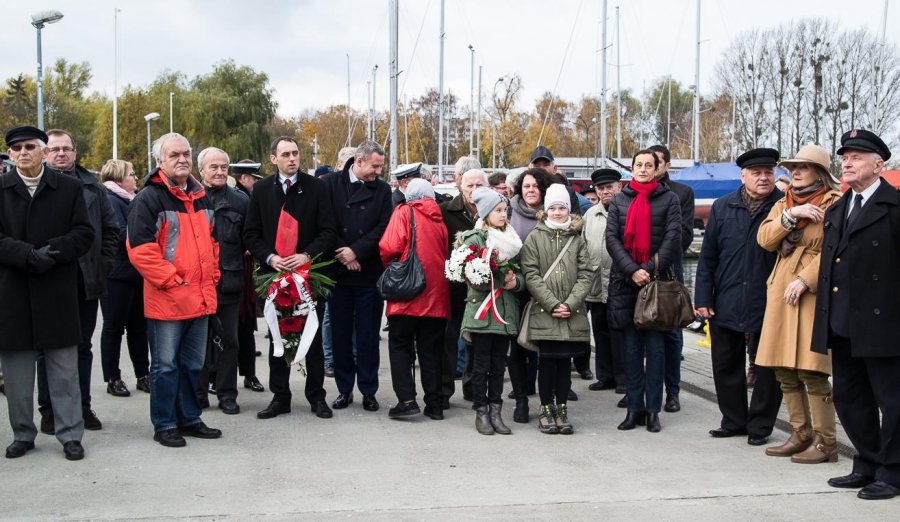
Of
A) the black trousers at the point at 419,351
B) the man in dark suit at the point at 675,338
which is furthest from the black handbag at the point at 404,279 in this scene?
the man in dark suit at the point at 675,338

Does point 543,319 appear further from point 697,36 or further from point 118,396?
point 697,36

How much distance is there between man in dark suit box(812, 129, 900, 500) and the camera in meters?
5.75

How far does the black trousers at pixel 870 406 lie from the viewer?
18.9 feet

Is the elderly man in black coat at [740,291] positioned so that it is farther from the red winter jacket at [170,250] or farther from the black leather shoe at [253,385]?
the black leather shoe at [253,385]

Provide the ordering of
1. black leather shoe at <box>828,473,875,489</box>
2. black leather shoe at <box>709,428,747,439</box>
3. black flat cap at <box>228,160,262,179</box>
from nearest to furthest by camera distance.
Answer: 1. black leather shoe at <box>828,473,875,489</box>
2. black leather shoe at <box>709,428,747,439</box>
3. black flat cap at <box>228,160,262,179</box>

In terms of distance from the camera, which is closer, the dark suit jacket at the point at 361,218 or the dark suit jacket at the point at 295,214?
the dark suit jacket at the point at 295,214

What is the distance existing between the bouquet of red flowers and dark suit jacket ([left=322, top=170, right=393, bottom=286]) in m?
0.31

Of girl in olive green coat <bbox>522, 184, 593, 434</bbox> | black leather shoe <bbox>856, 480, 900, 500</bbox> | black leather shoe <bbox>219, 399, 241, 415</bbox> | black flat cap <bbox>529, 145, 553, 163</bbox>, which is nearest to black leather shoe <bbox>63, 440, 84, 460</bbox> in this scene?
black leather shoe <bbox>219, 399, 241, 415</bbox>

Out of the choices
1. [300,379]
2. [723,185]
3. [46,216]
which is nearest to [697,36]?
[723,185]

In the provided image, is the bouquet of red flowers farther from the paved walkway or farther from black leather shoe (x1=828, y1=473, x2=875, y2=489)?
black leather shoe (x1=828, y1=473, x2=875, y2=489)

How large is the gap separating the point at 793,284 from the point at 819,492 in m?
1.43

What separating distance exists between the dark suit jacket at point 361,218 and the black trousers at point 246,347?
4.10 ft

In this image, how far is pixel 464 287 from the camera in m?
8.48

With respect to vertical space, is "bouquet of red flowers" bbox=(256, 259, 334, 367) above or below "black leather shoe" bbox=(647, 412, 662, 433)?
above
